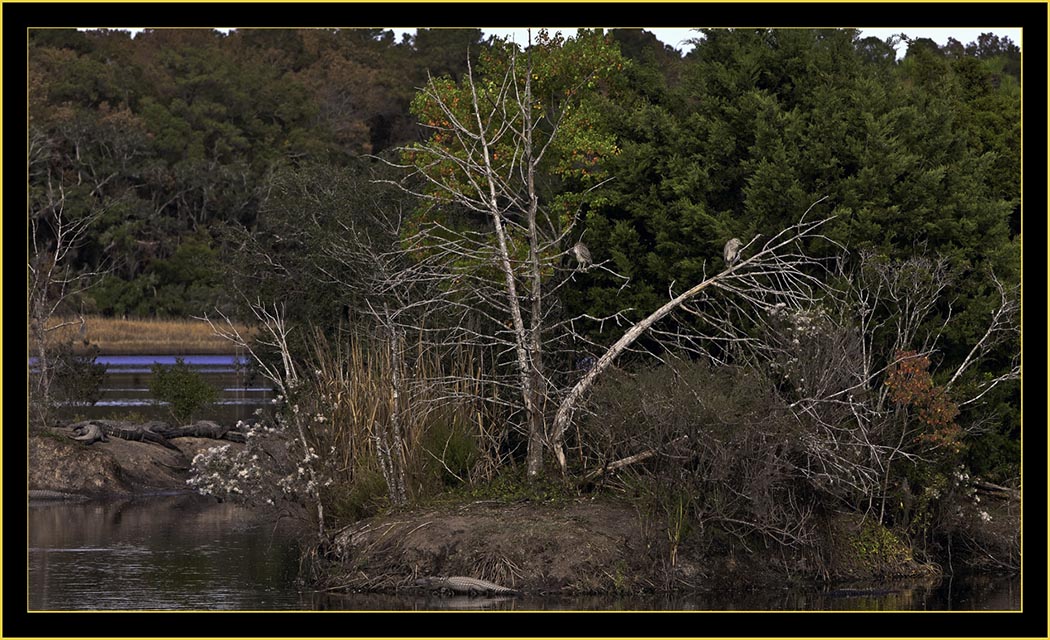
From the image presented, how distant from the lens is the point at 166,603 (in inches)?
597

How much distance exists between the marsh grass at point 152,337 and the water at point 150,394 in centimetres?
31

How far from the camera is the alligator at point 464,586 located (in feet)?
50.2

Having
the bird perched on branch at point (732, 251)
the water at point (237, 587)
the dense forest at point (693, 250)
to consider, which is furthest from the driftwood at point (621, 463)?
the bird perched on branch at point (732, 251)

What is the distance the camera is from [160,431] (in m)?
25.8

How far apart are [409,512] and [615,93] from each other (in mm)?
8235

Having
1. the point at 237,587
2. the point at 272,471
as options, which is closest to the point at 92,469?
the point at 272,471

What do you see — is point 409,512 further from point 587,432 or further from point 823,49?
point 823,49

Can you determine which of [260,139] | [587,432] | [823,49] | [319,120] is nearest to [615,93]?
[823,49]

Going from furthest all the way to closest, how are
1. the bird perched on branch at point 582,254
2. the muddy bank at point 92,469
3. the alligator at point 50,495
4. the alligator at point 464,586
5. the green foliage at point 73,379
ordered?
the green foliage at point 73,379
the muddy bank at point 92,469
the alligator at point 50,495
the bird perched on branch at point 582,254
the alligator at point 464,586

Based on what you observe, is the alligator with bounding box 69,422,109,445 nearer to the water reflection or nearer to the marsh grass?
the water reflection

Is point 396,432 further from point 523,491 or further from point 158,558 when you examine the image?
point 158,558

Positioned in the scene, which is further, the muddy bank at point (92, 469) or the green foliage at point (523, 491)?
the muddy bank at point (92, 469)

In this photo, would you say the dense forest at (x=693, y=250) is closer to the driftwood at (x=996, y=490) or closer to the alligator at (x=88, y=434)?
the driftwood at (x=996, y=490)

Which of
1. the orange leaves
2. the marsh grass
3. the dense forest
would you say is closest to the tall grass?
the dense forest
